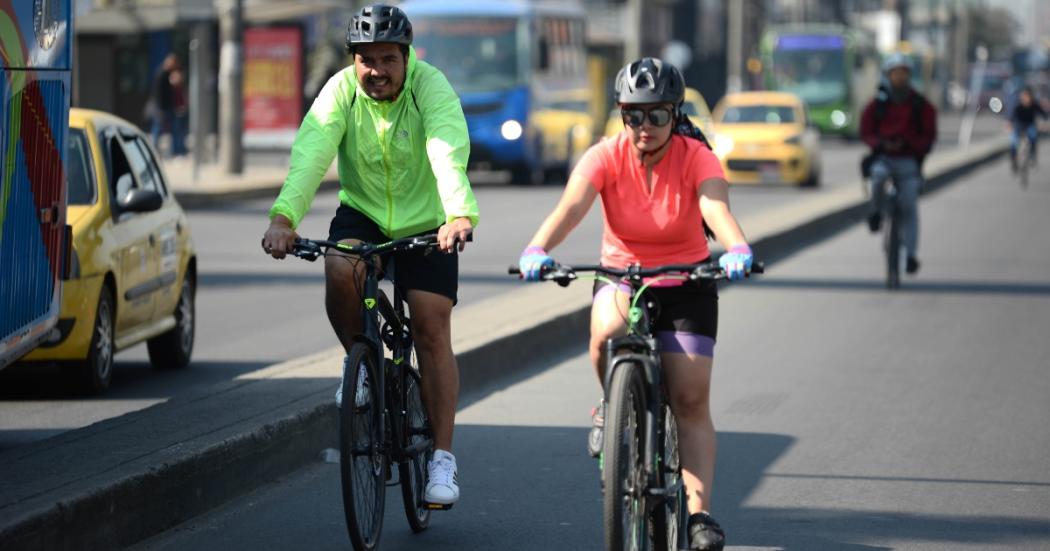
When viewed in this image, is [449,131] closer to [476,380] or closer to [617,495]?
[617,495]

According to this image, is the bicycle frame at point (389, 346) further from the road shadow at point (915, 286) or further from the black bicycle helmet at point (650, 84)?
the road shadow at point (915, 286)

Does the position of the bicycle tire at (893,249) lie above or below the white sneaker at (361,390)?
below

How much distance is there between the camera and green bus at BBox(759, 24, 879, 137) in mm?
59375

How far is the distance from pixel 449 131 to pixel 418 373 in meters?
0.85

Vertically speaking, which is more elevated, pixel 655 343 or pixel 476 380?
pixel 655 343

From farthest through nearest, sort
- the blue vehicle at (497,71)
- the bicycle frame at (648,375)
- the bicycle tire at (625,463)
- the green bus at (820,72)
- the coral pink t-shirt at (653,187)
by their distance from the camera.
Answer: the green bus at (820,72), the blue vehicle at (497,71), the coral pink t-shirt at (653,187), the bicycle frame at (648,375), the bicycle tire at (625,463)

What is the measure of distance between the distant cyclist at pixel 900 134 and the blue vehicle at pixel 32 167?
8.82 meters

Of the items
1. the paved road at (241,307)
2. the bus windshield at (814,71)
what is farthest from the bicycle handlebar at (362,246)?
the bus windshield at (814,71)

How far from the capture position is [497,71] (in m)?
32.9

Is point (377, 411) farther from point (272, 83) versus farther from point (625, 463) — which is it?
point (272, 83)

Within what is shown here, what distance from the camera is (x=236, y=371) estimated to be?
417 inches

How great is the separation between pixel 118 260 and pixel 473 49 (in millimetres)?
23340

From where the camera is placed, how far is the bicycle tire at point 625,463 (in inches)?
201

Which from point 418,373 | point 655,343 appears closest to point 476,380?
point 418,373
